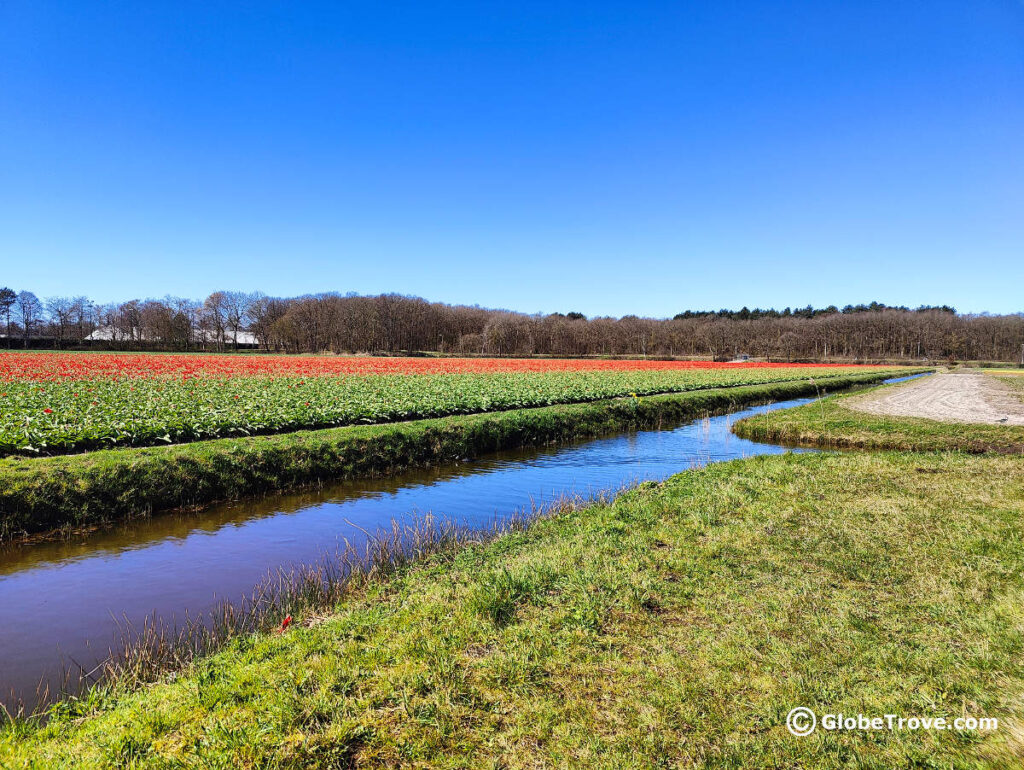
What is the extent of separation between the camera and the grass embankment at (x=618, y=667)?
11.4 ft

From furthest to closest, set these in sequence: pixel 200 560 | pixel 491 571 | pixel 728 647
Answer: pixel 200 560 → pixel 491 571 → pixel 728 647

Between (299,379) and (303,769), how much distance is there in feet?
86.2

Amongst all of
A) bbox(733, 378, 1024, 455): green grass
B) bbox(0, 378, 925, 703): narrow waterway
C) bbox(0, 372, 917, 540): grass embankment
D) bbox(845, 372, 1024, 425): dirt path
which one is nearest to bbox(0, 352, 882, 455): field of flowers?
bbox(0, 372, 917, 540): grass embankment

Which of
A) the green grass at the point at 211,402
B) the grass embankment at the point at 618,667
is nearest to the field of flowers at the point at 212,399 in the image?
the green grass at the point at 211,402

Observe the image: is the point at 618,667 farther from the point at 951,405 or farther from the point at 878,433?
the point at 951,405

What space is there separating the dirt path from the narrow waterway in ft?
46.0

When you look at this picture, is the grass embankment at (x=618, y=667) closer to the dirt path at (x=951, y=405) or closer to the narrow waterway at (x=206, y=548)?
Result: the narrow waterway at (x=206, y=548)

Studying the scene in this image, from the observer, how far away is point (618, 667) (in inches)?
171

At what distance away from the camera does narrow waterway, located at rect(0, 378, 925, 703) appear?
6.25 metres

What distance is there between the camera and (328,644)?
483 centimetres

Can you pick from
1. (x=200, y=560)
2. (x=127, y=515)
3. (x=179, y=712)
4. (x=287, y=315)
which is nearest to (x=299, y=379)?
(x=127, y=515)

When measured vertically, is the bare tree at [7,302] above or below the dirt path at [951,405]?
above

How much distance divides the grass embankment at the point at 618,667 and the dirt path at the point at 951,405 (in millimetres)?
19181

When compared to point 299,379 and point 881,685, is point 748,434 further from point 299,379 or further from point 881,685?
point 299,379
